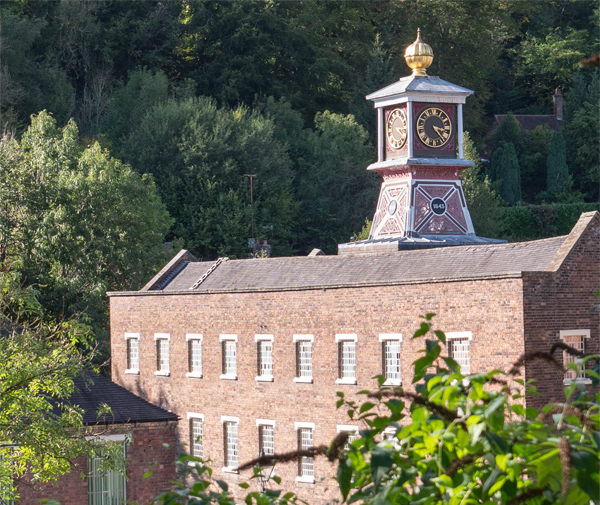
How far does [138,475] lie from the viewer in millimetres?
32094

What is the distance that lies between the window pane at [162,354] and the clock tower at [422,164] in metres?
7.33

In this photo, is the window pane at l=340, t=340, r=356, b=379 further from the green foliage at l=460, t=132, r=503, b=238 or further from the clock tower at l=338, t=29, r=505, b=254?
the green foliage at l=460, t=132, r=503, b=238

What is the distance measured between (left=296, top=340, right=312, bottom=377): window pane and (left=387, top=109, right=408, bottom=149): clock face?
37.4ft

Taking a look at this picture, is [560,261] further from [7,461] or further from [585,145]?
[585,145]

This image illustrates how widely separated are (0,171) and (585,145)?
44.1 meters

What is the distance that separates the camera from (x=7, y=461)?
2283 centimetres

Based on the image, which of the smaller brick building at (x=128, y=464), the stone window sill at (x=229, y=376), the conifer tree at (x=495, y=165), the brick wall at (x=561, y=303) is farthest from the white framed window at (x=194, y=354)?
the conifer tree at (x=495, y=165)

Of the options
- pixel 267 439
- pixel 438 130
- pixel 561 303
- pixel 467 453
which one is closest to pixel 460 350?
pixel 561 303

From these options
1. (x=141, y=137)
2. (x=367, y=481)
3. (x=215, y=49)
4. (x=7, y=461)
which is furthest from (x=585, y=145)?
(x=367, y=481)

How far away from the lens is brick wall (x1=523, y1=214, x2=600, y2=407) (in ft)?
90.2

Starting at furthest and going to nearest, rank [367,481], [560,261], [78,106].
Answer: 1. [78,106]
2. [560,261]
3. [367,481]

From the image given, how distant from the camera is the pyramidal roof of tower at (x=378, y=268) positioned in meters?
29.6

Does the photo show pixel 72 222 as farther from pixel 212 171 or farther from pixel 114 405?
pixel 114 405

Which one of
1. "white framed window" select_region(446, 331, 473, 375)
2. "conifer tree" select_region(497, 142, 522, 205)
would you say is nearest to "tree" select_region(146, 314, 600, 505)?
"white framed window" select_region(446, 331, 473, 375)
